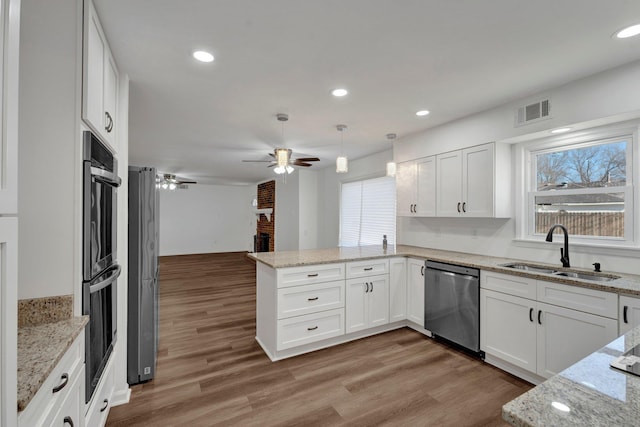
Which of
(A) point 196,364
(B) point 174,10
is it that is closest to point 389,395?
(A) point 196,364

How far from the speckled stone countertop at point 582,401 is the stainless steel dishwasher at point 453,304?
82.9 inches

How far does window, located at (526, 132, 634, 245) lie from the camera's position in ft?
8.26

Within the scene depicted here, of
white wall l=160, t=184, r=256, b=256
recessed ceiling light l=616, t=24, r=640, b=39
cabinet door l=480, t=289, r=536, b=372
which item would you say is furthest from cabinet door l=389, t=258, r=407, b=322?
white wall l=160, t=184, r=256, b=256

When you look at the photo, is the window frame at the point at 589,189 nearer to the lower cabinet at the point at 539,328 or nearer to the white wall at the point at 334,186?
the lower cabinet at the point at 539,328

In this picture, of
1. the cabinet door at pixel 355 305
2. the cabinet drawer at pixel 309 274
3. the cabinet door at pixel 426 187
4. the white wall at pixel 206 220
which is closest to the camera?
the cabinet drawer at pixel 309 274

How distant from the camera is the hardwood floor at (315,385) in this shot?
6.82 ft

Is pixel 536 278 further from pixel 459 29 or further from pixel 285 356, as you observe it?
pixel 285 356

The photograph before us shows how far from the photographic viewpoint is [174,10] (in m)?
1.68

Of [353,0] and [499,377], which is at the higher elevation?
[353,0]

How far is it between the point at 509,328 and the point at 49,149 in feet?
11.3

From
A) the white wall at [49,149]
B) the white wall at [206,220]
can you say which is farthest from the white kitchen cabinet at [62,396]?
the white wall at [206,220]

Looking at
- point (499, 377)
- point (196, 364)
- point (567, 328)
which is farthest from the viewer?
point (196, 364)

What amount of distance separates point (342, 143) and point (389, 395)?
3.45 m

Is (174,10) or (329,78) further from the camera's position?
(329,78)
